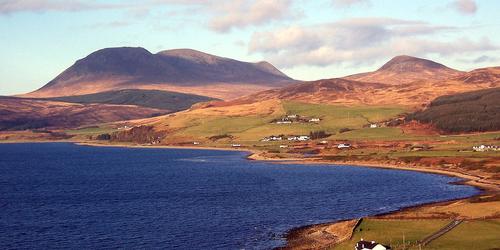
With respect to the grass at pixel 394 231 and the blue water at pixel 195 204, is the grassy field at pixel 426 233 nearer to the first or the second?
the grass at pixel 394 231

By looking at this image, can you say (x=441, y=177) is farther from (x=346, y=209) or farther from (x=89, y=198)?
(x=89, y=198)

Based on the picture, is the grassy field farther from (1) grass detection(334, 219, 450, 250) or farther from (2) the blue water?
(2) the blue water

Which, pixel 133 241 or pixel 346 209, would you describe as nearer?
pixel 133 241

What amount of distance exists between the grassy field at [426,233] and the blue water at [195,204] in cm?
1258

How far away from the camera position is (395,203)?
128 meters

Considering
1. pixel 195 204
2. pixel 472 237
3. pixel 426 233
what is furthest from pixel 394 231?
pixel 195 204

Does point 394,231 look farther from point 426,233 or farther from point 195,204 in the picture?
point 195,204

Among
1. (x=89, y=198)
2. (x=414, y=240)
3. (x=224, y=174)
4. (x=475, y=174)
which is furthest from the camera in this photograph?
(x=224, y=174)

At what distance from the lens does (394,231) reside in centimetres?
9281

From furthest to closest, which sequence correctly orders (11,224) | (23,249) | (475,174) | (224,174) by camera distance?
(224,174)
(475,174)
(11,224)
(23,249)

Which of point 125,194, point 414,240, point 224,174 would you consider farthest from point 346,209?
point 224,174

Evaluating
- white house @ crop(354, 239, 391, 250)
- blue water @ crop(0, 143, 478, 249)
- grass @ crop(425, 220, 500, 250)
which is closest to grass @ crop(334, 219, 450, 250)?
grass @ crop(425, 220, 500, 250)

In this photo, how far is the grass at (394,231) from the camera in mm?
85219

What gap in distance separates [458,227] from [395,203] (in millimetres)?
35274
